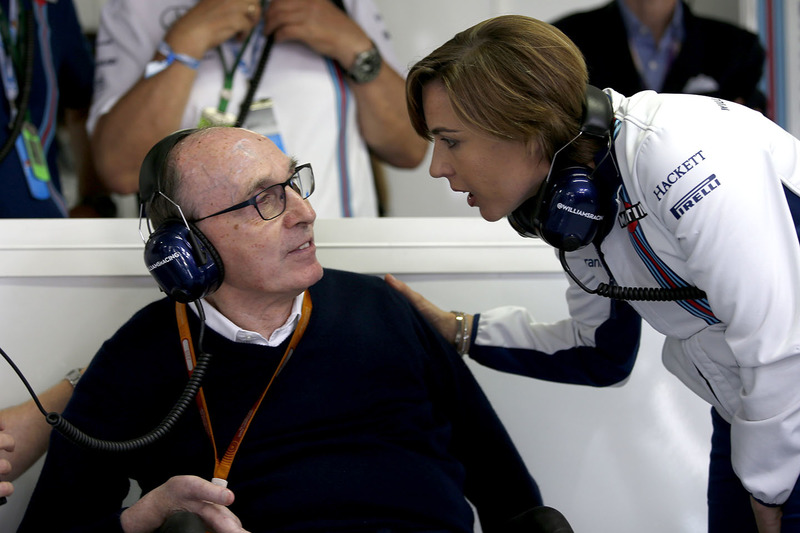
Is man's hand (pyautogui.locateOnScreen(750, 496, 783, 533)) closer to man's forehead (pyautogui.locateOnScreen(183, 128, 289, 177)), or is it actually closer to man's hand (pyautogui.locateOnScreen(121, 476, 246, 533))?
man's hand (pyautogui.locateOnScreen(121, 476, 246, 533))

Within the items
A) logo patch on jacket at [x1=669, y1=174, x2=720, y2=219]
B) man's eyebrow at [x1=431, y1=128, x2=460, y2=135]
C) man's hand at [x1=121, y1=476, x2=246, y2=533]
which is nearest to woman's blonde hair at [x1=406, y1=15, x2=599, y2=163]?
man's eyebrow at [x1=431, y1=128, x2=460, y2=135]

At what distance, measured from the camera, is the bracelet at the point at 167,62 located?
187 cm

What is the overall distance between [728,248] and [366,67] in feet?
4.02

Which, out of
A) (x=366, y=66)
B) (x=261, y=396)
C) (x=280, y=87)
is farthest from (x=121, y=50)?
(x=261, y=396)

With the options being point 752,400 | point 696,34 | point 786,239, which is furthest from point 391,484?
point 696,34

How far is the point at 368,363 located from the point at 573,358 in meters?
0.41

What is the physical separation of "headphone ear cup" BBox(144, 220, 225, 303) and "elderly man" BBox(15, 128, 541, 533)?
0.06 feet

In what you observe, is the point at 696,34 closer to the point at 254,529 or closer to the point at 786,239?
the point at 786,239

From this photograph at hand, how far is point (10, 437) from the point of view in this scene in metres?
1.36

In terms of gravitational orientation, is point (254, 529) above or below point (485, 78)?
below

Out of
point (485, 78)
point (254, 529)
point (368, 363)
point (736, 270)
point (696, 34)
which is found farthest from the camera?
point (696, 34)

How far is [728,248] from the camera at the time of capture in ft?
3.28

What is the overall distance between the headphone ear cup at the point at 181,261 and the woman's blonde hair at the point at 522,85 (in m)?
0.48

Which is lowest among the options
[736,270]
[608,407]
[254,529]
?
[608,407]
